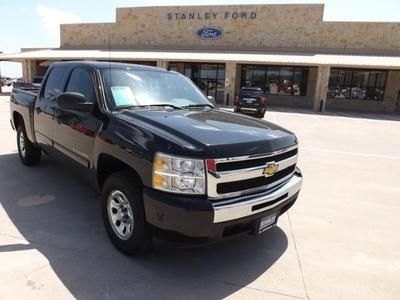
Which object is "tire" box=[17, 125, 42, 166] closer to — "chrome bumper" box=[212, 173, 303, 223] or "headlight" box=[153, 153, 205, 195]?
"headlight" box=[153, 153, 205, 195]

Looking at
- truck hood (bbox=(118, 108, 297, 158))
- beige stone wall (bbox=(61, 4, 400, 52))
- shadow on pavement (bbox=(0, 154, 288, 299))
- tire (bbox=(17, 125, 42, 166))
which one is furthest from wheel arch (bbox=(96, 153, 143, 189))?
beige stone wall (bbox=(61, 4, 400, 52))

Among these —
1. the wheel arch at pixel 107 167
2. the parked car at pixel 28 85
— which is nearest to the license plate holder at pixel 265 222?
the wheel arch at pixel 107 167

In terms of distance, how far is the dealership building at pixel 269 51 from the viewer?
24562mm

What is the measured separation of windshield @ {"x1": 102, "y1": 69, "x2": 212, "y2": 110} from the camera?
3.51 m

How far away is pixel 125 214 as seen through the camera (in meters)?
3.13

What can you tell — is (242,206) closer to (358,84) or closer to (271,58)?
(271,58)

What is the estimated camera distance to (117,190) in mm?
3066

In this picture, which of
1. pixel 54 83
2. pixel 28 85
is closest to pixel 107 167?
pixel 54 83

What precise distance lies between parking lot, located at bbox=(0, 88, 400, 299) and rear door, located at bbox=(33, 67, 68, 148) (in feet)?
2.73

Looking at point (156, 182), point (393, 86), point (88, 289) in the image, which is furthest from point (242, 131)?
point (393, 86)

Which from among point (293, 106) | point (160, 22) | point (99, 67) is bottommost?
point (293, 106)

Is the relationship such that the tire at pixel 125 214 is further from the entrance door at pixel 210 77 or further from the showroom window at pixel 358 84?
the showroom window at pixel 358 84

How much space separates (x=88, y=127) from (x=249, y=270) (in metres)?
2.34

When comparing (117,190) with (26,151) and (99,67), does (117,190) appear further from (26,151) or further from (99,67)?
(26,151)
